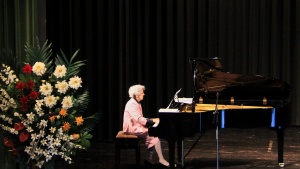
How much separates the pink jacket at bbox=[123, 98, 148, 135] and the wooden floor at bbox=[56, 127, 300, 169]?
0.52 meters

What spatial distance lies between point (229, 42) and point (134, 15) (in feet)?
6.19

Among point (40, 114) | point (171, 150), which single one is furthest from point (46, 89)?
point (171, 150)

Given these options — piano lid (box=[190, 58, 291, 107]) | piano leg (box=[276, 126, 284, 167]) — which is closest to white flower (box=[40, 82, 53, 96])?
piano lid (box=[190, 58, 291, 107])

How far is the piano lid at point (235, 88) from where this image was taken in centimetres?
657

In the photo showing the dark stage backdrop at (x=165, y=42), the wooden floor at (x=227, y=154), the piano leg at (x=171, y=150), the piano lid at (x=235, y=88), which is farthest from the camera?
the dark stage backdrop at (x=165, y=42)

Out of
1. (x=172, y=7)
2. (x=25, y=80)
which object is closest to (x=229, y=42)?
(x=172, y=7)

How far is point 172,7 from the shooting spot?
10102 mm

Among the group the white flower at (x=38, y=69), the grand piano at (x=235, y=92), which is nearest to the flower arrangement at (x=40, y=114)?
the white flower at (x=38, y=69)

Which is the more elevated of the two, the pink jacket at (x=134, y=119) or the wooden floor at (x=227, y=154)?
the pink jacket at (x=134, y=119)

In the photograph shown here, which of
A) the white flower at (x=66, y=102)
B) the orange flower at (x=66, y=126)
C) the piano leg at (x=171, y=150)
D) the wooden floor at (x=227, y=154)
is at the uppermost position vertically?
the white flower at (x=66, y=102)

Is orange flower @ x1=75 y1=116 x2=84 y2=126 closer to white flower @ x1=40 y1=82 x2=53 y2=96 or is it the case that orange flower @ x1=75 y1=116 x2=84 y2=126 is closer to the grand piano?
white flower @ x1=40 y1=82 x2=53 y2=96

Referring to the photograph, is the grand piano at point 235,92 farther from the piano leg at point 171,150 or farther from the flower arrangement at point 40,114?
the flower arrangement at point 40,114

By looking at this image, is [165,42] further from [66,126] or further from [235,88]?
[66,126]

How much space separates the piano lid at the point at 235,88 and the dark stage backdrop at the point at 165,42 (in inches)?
116
